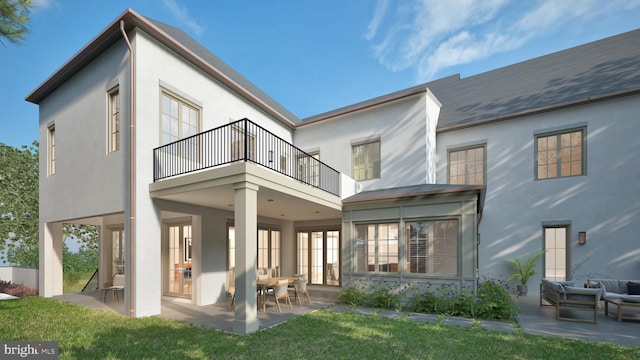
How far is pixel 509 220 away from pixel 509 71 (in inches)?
253

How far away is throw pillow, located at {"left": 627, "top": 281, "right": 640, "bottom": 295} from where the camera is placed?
862cm

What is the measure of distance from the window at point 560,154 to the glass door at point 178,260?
467 inches

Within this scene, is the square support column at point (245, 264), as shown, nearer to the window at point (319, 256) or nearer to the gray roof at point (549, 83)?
the window at point (319, 256)

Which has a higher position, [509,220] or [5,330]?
[509,220]

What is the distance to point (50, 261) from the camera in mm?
11203

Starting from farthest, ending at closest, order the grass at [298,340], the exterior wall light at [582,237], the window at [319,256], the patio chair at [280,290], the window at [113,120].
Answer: the window at [319,256] → the exterior wall light at [582,237] → the window at [113,120] → the patio chair at [280,290] → the grass at [298,340]

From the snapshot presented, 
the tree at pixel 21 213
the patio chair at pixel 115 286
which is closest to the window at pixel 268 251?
the patio chair at pixel 115 286

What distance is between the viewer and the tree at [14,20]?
6.18 m

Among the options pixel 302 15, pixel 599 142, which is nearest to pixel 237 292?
pixel 599 142

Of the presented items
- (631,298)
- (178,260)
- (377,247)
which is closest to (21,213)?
(178,260)

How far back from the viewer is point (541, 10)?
11156mm

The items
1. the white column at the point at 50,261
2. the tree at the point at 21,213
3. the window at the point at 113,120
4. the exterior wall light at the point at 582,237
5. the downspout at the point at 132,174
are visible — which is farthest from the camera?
the tree at the point at 21,213

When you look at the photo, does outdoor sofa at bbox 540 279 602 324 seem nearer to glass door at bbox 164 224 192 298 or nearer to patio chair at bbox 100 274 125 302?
glass door at bbox 164 224 192 298

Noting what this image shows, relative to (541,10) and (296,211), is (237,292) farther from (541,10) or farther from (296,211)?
(541,10)
